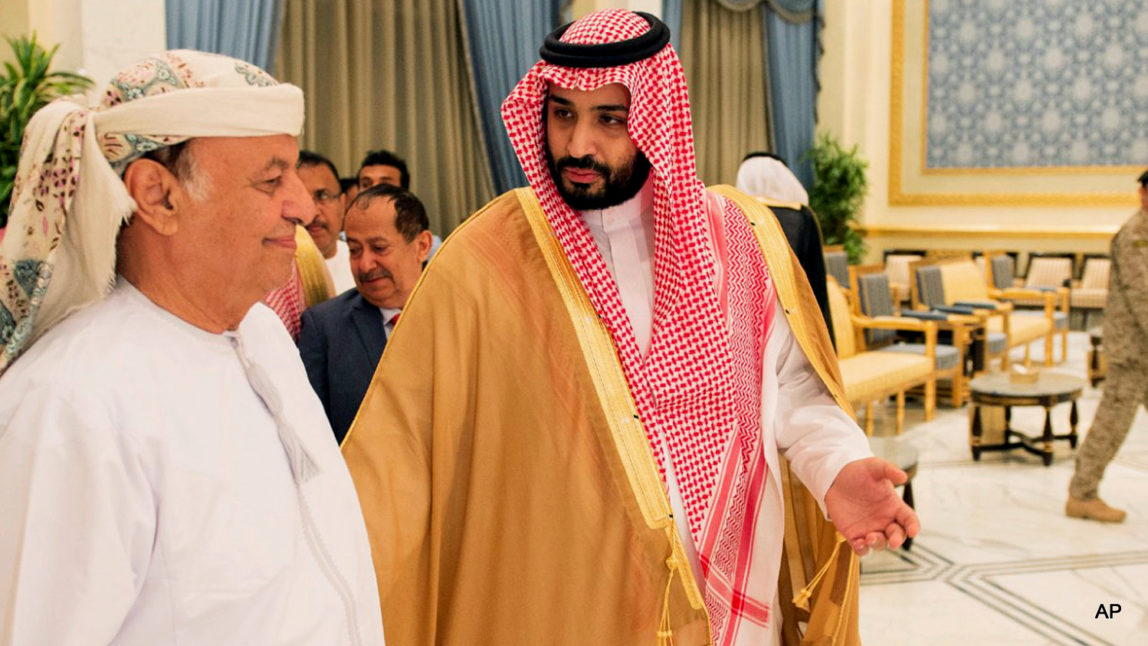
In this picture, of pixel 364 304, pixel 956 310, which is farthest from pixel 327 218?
pixel 956 310

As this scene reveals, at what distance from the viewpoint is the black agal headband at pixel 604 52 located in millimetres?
1831

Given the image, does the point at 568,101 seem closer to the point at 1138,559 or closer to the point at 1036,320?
the point at 1138,559

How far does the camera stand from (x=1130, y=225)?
4.59 metres

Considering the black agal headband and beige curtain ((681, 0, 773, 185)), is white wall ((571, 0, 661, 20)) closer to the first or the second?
beige curtain ((681, 0, 773, 185))

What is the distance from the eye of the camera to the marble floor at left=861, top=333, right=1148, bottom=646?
3.88 metres

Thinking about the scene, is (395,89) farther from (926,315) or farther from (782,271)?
Answer: (782,271)

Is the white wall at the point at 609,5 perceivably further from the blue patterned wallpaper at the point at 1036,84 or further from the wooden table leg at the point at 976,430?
the blue patterned wallpaper at the point at 1036,84

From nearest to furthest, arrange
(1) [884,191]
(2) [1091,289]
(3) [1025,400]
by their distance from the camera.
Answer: (3) [1025,400]
(2) [1091,289]
(1) [884,191]

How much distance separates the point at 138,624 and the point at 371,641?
0.32 m

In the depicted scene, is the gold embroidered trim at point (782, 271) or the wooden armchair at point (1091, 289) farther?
the wooden armchair at point (1091, 289)

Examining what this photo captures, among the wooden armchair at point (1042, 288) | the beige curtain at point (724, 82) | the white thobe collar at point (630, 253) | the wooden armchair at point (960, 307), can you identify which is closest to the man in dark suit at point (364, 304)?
the white thobe collar at point (630, 253)

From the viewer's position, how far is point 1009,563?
457 cm

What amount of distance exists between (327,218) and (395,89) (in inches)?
154

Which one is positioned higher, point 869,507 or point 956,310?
point 869,507
